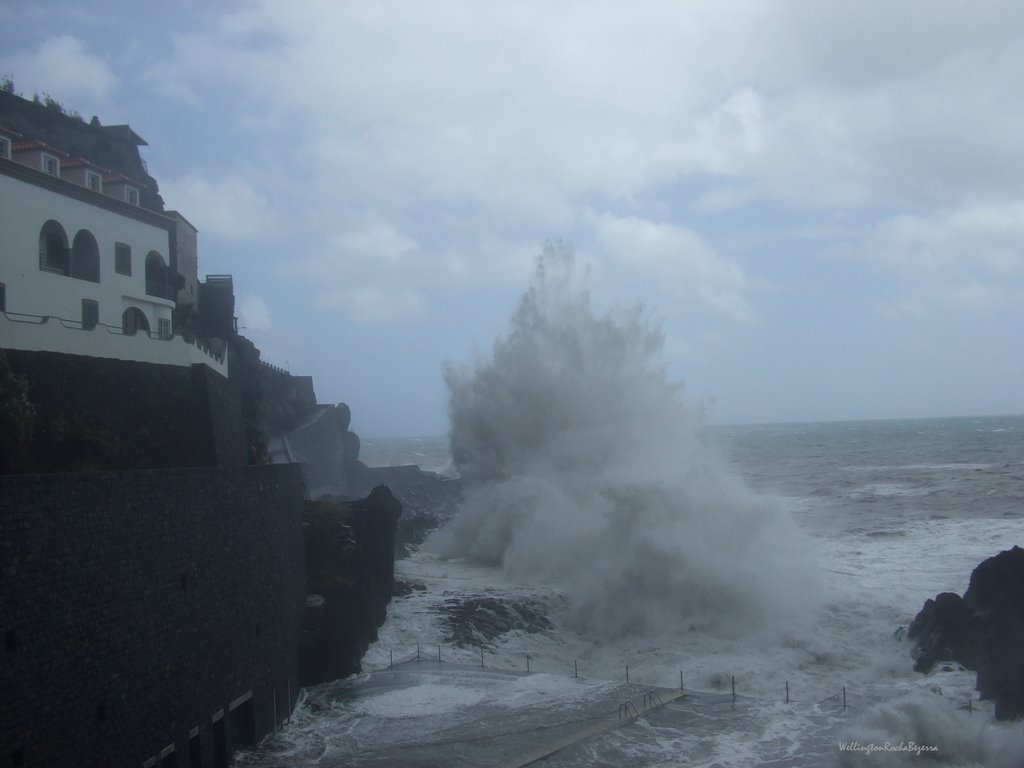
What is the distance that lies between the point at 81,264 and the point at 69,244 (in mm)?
661

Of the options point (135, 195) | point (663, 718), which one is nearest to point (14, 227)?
point (135, 195)

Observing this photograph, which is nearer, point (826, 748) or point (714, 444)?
point (826, 748)

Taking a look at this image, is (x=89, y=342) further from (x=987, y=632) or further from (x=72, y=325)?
(x=987, y=632)

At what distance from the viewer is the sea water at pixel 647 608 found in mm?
11891

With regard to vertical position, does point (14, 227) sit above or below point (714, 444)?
above

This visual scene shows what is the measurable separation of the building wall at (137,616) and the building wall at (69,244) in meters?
4.49

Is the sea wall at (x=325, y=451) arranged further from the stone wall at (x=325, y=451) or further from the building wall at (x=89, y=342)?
the building wall at (x=89, y=342)

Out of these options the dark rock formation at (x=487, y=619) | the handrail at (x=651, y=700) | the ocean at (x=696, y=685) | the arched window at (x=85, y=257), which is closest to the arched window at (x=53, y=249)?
the arched window at (x=85, y=257)

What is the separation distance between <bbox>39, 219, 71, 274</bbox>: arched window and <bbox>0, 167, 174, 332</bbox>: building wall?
111mm

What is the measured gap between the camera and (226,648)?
1147 cm

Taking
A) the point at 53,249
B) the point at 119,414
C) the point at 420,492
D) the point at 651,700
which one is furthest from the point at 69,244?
the point at 420,492

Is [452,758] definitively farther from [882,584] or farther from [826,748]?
[882,584]

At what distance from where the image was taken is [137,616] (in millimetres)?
9281

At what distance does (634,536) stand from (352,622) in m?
8.35
